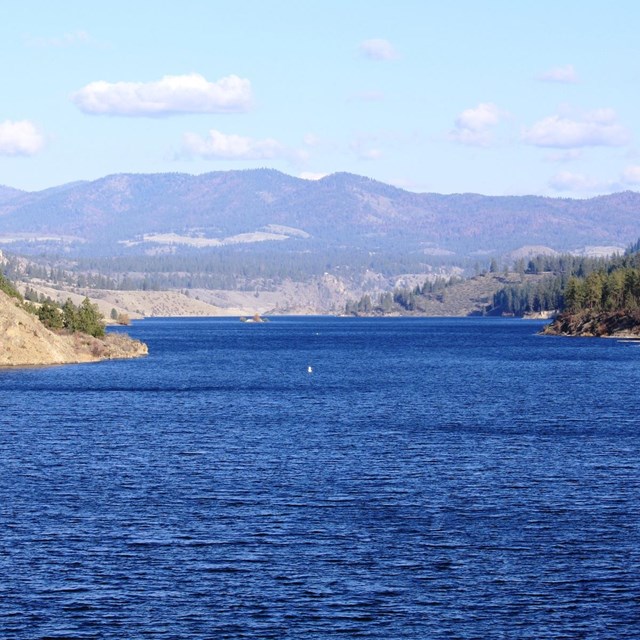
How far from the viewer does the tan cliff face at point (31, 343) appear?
153 metres

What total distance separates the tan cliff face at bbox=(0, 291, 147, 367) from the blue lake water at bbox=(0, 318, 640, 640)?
50233mm

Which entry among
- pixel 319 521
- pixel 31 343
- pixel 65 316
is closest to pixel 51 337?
pixel 31 343

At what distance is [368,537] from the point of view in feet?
160

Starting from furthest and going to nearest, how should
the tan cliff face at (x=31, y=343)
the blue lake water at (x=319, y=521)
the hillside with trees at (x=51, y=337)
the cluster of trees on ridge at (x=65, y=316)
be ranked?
the cluster of trees on ridge at (x=65, y=316), the hillside with trees at (x=51, y=337), the tan cliff face at (x=31, y=343), the blue lake water at (x=319, y=521)

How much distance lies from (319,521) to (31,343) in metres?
112

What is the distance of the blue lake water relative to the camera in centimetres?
3878

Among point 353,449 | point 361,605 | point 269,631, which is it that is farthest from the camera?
point 353,449

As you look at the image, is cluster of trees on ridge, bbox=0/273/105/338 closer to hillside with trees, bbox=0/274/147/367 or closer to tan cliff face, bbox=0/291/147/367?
hillside with trees, bbox=0/274/147/367

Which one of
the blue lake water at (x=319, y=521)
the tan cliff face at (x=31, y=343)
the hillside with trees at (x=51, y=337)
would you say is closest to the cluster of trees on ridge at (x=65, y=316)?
the hillside with trees at (x=51, y=337)

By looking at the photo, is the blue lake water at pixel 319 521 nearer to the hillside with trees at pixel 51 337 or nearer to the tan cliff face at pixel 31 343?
the tan cliff face at pixel 31 343

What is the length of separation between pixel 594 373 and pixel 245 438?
76071 mm

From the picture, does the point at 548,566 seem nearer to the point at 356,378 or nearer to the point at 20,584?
the point at 20,584

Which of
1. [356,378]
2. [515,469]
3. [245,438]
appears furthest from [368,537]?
[356,378]

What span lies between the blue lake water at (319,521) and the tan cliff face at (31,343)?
5023cm
